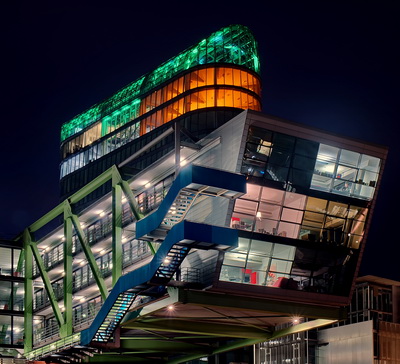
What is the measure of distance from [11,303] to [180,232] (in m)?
42.6

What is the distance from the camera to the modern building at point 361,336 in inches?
2571

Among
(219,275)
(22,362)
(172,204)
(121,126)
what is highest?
(121,126)

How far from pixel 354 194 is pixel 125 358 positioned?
32.8 m

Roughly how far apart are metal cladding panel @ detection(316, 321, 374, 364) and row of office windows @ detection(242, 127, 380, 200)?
15.4 meters

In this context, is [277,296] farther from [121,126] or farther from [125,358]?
[121,126]

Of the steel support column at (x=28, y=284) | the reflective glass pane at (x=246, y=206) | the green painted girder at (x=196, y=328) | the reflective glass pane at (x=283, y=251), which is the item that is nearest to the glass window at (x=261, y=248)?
the reflective glass pane at (x=283, y=251)

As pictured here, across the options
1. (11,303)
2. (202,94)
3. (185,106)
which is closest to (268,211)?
(202,94)

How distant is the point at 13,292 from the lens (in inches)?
3361

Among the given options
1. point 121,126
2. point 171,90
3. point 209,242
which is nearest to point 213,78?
point 171,90

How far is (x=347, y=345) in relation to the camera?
220ft

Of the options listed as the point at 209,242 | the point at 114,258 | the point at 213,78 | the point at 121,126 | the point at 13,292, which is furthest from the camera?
the point at 121,126

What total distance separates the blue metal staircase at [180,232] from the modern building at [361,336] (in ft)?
68.4

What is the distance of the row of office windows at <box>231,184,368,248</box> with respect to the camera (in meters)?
51.9

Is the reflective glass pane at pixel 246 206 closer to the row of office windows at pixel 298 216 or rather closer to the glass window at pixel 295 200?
the row of office windows at pixel 298 216
